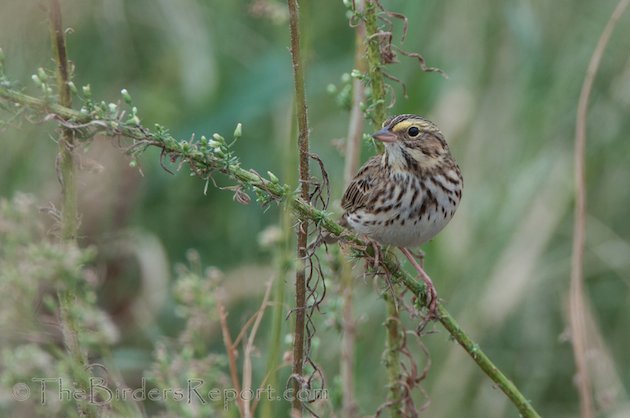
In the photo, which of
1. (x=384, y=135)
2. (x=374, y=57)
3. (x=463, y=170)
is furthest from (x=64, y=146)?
(x=463, y=170)

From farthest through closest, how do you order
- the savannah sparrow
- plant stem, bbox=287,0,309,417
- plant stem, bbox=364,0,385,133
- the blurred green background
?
1. the blurred green background
2. the savannah sparrow
3. plant stem, bbox=364,0,385,133
4. plant stem, bbox=287,0,309,417

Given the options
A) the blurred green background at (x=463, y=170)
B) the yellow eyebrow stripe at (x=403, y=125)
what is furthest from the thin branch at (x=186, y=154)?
the blurred green background at (x=463, y=170)

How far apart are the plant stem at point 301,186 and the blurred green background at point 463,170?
2.30 metres

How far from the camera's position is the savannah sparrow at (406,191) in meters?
3.46

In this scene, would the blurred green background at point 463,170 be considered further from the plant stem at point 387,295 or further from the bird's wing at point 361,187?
the plant stem at point 387,295

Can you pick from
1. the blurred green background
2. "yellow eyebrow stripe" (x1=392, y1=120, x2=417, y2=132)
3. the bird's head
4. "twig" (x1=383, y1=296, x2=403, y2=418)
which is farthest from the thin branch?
the blurred green background

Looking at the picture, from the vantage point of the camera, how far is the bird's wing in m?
3.59

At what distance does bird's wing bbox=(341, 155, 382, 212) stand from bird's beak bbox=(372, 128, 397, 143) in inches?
20.0

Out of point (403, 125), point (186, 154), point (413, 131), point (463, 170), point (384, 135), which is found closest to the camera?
point (186, 154)

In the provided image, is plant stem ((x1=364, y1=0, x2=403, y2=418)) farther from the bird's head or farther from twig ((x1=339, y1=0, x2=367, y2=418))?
the bird's head

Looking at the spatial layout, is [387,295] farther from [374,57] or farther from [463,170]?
[463,170]

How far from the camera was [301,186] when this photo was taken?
229cm

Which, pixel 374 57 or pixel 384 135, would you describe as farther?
pixel 384 135

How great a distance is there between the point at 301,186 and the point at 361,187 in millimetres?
1342
